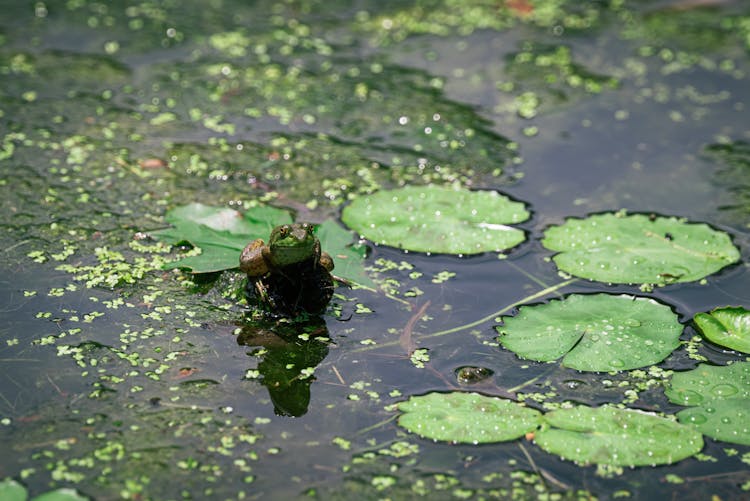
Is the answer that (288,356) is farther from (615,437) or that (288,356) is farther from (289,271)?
(615,437)

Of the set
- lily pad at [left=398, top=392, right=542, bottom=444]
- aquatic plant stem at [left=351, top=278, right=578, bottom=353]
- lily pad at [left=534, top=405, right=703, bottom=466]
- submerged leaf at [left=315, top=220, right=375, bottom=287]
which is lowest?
aquatic plant stem at [left=351, top=278, right=578, bottom=353]

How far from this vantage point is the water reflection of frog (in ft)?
10.0

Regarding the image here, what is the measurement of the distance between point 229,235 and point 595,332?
4.64ft

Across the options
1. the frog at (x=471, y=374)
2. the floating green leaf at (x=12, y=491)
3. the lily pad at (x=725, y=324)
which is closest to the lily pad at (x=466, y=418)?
the frog at (x=471, y=374)

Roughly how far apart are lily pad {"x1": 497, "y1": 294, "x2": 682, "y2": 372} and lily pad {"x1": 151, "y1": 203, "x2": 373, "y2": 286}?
596mm

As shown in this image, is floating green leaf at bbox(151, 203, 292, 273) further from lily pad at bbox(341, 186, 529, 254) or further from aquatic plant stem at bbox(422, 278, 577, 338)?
aquatic plant stem at bbox(422, 278, 577, 338)

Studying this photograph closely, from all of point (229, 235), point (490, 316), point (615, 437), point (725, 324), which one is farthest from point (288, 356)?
point (725, 324)

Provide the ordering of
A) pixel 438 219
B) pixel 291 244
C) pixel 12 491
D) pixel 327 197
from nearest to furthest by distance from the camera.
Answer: pixel 12 491
pixel 291 244
pixel 438 219
pixel 327 197

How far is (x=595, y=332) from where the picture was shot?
316 cm

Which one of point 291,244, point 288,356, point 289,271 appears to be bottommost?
point 288,356

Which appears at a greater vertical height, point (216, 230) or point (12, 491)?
point (216, 230)

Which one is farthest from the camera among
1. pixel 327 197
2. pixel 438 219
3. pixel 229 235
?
pixel 327 197

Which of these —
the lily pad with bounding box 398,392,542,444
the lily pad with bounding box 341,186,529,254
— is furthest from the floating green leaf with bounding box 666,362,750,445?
the lily pad with bounding box 341,186,529,254

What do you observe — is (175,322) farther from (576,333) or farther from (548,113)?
(548,113)
